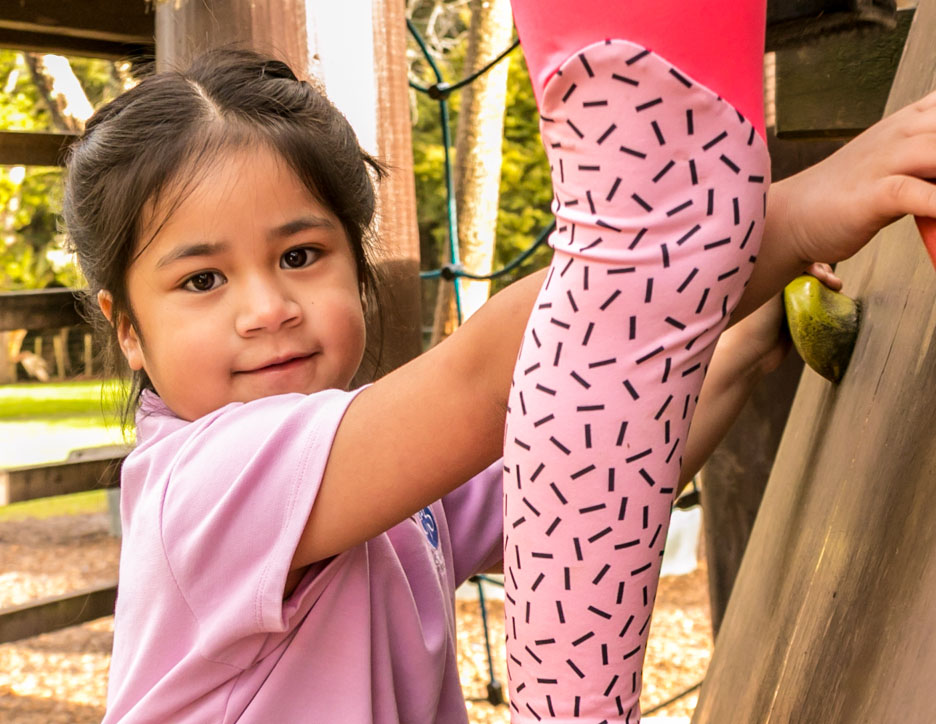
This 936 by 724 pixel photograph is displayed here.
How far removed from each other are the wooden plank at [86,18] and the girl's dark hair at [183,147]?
123 centimetres

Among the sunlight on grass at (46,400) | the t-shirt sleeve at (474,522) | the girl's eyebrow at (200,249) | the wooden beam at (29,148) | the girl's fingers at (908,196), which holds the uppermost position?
the girl's fingers at (908,196)

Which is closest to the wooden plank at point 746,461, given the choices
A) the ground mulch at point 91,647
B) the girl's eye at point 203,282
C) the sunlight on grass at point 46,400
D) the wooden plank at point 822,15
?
Answer: the wooden plank at point 822,15

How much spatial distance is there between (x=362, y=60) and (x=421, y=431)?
1229mm

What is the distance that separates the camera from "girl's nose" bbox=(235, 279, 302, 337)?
1.33 meters

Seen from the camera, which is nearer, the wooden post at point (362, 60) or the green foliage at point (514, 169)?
the wooden post at point (362, 60)

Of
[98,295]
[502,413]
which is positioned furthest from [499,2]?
[502,413]

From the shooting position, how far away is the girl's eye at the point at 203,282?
1357 mm

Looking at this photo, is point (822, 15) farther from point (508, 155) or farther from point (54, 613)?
point (508, 155)

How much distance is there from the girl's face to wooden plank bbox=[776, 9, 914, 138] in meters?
1.07

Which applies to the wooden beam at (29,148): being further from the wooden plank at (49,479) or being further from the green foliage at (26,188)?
the green foliage at (26,188)

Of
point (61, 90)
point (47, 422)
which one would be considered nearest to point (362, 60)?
point (61, 90)

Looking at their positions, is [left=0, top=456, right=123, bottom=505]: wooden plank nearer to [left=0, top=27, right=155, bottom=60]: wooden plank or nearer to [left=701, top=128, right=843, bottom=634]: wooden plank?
[left=0, top=27, right=155, bottom=60]: wooden plank

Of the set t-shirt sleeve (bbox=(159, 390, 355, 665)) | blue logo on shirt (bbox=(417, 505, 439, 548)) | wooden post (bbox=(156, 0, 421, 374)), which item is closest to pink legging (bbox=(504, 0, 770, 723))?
t-shirt sleeve (bbox=(159, 390, 355, 665))

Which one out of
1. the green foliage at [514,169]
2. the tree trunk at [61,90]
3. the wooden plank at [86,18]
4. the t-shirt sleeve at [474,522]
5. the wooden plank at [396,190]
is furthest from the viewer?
the green foliage at [514,169]
